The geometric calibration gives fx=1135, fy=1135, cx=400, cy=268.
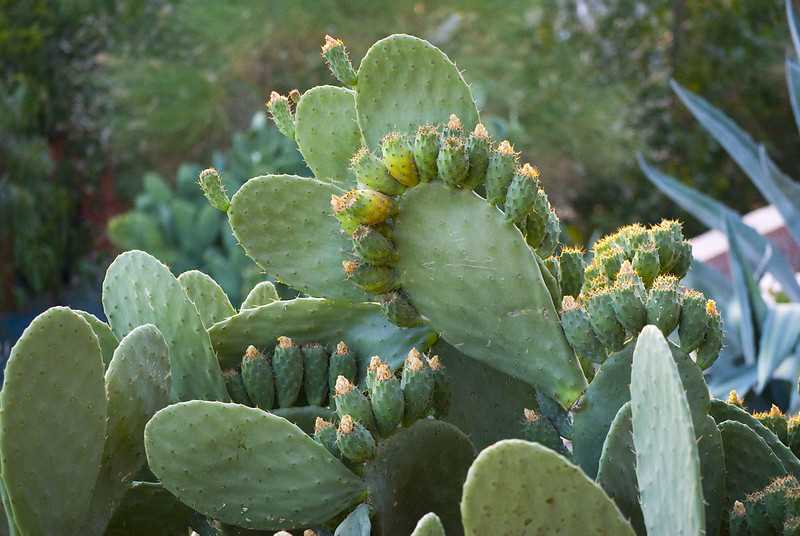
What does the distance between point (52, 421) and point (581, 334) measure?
1.42ft

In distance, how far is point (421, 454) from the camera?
928mm

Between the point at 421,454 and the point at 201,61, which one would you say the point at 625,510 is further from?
the point at 201,61

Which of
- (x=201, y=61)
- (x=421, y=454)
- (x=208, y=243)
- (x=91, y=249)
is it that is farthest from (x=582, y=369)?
(x=201, y=61)

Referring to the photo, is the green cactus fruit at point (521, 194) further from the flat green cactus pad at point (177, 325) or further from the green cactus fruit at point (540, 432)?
the flat green cactus pad at point (177, 325)

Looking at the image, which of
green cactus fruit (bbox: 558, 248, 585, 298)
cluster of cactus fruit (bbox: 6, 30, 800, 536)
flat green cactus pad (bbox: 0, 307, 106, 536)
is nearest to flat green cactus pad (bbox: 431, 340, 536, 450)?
cluster of cactus fruit (bbox: 6, 30, 800, 536)

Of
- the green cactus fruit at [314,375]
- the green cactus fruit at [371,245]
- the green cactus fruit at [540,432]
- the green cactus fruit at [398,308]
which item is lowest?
the green cactus fruit at [540,432]

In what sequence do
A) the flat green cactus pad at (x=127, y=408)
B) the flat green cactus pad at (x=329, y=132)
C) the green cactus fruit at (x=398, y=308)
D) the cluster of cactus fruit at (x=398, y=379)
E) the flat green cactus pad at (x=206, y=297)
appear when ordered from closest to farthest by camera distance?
1. the cluster of cactus fruit at (x=398, y=379)
2. the flat green cactus pad at (x=127, y=408)
3. the green cactus fruit at (x=398, y=308)
4. the flat green cactus pad at (x=329, y=132)
5. the flat green cactus pad at (x=206, y=297)

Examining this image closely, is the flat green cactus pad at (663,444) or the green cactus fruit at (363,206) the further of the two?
the green cactus fruit at (363,206)

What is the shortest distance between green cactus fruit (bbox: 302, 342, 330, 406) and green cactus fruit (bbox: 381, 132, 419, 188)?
20cm

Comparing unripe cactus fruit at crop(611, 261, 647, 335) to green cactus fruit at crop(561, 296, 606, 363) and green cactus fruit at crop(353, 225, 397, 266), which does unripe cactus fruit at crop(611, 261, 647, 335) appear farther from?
green cactus fruit at crop(353, 225, 397, 266)

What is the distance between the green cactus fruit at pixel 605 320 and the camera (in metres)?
0.90

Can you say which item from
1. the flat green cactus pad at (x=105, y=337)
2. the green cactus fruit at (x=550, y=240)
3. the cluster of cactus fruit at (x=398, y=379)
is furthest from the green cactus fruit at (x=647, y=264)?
the flat green cactus pad at (x=105, y=337)

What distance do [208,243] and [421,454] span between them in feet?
16.1

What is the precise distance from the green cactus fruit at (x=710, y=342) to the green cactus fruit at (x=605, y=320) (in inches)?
2.7
